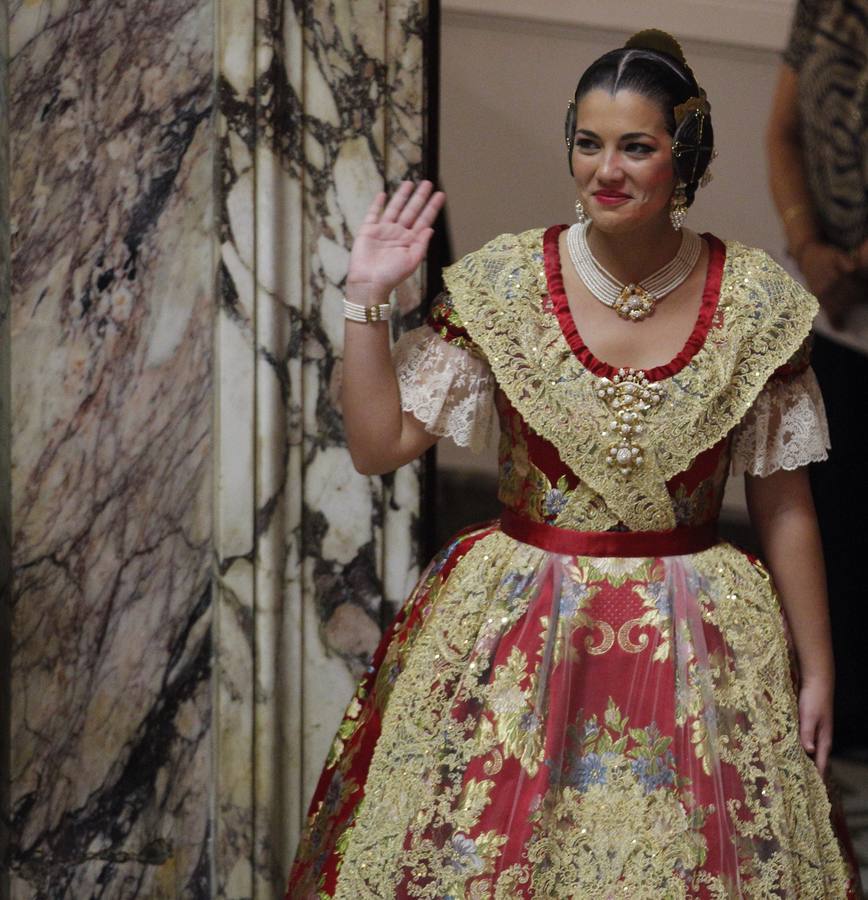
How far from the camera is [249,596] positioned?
8.27ft

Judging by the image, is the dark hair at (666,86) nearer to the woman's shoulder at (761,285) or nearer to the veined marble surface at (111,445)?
the woman's shoulder at (761,285)

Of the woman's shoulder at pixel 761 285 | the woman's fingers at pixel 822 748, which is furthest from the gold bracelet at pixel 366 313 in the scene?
the woman's fingers at pixel 822 748

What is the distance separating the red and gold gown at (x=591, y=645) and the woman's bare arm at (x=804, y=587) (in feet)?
0.14

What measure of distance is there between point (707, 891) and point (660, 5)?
62.8 inches

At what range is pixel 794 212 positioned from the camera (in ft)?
8.98

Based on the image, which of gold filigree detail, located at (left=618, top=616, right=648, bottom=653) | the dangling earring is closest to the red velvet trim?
the dangling earring

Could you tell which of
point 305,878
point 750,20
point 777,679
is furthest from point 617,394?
point 750,20

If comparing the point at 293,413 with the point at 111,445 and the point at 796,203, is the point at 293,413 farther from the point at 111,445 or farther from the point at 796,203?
the point at 796,203

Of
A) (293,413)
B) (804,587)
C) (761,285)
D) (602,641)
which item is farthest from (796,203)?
(602,641)

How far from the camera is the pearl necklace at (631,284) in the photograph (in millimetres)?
2027

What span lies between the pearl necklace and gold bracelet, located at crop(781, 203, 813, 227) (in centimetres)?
72

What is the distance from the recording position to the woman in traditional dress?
1879mm

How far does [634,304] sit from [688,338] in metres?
0.09

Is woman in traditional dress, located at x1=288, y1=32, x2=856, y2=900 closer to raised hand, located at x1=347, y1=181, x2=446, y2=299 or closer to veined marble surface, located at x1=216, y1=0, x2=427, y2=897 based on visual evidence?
raised hand, located at x1=347, y1=181, x2=446, y2=299
